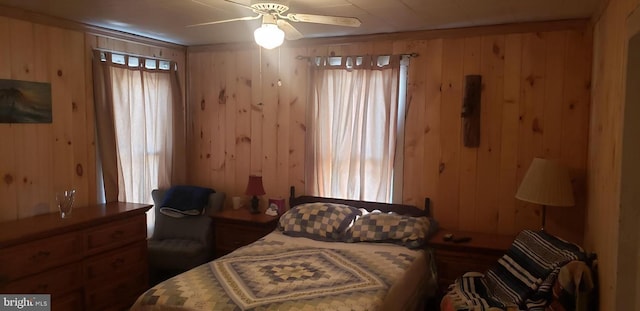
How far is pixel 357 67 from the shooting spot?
3906 millimetres

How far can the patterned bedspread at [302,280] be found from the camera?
2408mm

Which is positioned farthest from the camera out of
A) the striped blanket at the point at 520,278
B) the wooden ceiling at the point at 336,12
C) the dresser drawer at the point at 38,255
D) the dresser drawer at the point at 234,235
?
the dresser drawer at the point at 234,235

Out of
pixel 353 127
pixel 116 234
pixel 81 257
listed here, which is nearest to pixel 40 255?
pixel 81 257

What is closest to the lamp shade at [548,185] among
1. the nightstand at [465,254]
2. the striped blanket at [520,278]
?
the striped blanket at [520,278]

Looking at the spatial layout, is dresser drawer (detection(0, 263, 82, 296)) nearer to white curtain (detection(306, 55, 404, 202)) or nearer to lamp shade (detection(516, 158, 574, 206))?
white curtain (detection(306, 55, 404, 202))

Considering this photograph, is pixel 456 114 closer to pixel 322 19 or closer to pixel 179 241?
pixel 322 19

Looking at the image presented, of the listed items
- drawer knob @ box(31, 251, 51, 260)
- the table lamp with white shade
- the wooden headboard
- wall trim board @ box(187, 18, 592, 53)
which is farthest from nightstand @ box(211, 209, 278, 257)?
the table lamp with white shade

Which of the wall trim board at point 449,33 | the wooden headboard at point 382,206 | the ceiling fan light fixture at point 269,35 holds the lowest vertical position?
the wooden headboard at point 382,206

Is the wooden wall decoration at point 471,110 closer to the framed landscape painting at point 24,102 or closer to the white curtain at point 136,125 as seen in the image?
the white curtain at point 136,125

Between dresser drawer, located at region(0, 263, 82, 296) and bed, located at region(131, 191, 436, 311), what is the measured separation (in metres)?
0.88

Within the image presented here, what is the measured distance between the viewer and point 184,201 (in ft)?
13.8

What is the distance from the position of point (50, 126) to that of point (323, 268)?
234 cm

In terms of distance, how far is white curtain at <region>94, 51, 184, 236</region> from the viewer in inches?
151

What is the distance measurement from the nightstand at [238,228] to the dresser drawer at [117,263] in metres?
0.66
